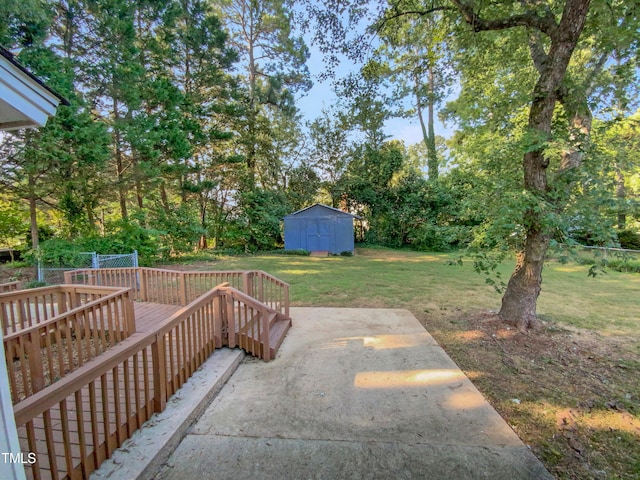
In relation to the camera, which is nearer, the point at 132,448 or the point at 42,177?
the point at 132,448

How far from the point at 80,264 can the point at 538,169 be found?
11.2m

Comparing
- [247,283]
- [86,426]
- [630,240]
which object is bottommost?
[86,426]

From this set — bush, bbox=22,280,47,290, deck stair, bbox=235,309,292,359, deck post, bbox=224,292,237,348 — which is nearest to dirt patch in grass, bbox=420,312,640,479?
deck stair, bbox=235,309,292,359

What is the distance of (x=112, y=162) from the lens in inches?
477

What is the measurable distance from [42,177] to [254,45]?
46.7 ft

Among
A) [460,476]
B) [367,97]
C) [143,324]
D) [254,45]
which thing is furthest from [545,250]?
[254,45]

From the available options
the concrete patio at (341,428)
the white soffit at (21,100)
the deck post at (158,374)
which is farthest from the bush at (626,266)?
the white soffit at (21,100)

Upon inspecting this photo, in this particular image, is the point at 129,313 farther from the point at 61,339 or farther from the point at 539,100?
the point at 539,100

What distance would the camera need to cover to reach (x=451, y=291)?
796 cm

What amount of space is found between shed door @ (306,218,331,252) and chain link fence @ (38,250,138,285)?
352 inches

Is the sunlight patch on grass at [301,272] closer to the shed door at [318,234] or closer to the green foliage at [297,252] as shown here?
the green foliage at [297,252]

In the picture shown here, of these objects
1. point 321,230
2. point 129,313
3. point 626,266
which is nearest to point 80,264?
point 129,313

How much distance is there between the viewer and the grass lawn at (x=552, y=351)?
8.34 feet

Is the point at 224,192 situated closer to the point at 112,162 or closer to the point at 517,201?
the point at 112,162
